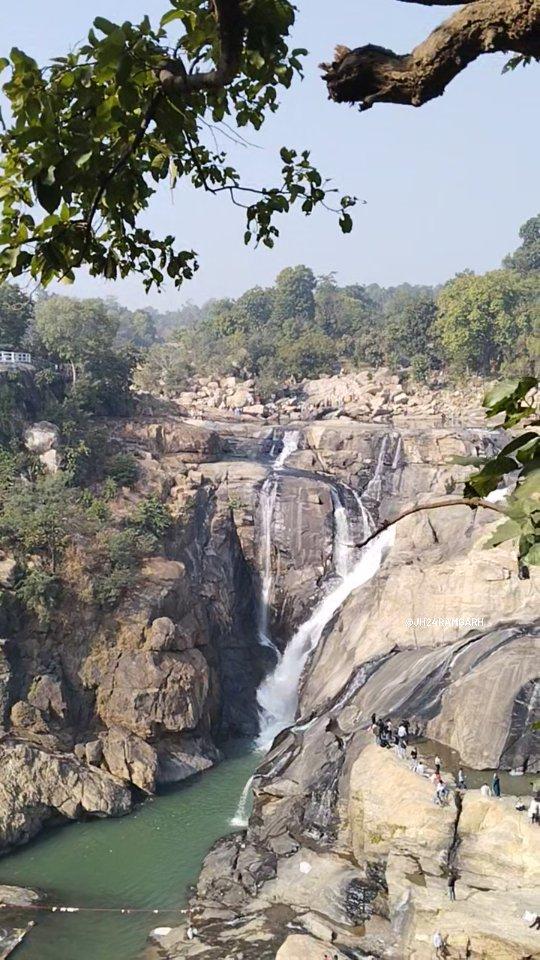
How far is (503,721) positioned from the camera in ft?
53.0

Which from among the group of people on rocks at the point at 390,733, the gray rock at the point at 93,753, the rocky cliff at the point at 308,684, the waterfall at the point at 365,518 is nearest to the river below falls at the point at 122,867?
the rocky cliff at the point at 308,684

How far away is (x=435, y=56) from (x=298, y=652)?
873 inches

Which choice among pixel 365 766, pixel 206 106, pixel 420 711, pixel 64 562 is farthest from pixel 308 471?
pixel 206 106

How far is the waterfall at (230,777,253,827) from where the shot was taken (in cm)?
1744

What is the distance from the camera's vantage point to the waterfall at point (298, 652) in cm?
2270

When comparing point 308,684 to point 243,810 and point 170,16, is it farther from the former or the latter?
point 170,16

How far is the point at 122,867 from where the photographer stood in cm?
1623

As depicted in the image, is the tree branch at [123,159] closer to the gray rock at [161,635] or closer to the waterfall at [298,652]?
the gray rock at [161,635]

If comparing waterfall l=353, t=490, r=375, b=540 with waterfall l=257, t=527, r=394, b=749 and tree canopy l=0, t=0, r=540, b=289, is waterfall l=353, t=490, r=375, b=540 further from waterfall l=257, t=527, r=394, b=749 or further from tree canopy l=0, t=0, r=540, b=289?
tree canopy l=0, t=0, r=540, b=289

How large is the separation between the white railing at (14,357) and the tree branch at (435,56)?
26531 millimetres

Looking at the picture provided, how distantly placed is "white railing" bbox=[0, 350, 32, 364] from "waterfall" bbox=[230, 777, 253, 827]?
15.7 metres

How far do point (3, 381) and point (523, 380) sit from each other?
1002 inches

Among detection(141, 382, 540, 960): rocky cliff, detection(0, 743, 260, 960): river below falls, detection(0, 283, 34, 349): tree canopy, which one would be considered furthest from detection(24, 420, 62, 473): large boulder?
detection(0, 743, 260, 960): river below falls

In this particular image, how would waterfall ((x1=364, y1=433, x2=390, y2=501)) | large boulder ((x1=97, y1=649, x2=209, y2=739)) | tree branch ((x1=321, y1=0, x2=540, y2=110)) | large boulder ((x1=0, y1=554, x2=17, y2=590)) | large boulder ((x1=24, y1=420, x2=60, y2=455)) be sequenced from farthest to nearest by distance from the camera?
1. waterfall ((x1=364, y1=433, x2=390, y2=501))
2. large boulder ((x1=24, y1=420, x2=60, y2=455))
3. large boulder ((x1=0, y1=554, x2=17, y2=590))
4. large boulder ((x1=97, y1=649, x2=209, y2=739))
5. tree branch ((x1=321, y1=0, x2=540, y2=110))
